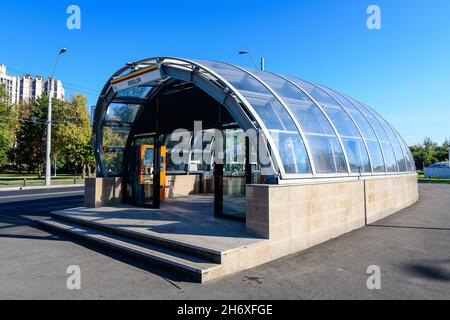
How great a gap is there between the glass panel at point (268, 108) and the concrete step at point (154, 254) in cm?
296

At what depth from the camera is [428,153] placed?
2360 inches

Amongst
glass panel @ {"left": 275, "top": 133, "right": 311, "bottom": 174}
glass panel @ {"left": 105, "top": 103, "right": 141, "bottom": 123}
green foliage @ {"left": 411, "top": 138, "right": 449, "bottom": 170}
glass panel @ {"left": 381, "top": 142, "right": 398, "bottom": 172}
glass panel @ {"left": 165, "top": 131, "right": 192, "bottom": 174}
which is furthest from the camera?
green foliage @ {"left": 411, "top": 138, "right": 449, "bottom": 170}

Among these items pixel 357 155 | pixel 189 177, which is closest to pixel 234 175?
pixel 357 155

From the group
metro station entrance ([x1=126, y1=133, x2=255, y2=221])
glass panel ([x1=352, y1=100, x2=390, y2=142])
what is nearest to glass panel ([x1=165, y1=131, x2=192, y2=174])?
metro station entrance ([x1=126, y1=133, x2=255, y2=221])

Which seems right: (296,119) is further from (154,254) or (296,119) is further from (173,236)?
(154,254)

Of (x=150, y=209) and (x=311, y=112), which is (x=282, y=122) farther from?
(x=150, y=209)

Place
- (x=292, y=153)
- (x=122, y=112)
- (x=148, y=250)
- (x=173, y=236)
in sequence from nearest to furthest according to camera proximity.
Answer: (x=148, y=250) < (x=173, y=236) < (x=292, y=153) < (x=122, y=112)

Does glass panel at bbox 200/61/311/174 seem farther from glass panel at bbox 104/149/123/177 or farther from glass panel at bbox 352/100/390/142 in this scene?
glass panel at bbox 352/100/390/142

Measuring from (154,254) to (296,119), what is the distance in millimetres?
4788

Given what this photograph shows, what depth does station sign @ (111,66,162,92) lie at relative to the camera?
8.48 m

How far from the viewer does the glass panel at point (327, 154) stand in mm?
7664

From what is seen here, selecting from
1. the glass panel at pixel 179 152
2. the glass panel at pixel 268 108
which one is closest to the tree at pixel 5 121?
the glass panel at pixel 179 152

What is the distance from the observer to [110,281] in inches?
188
